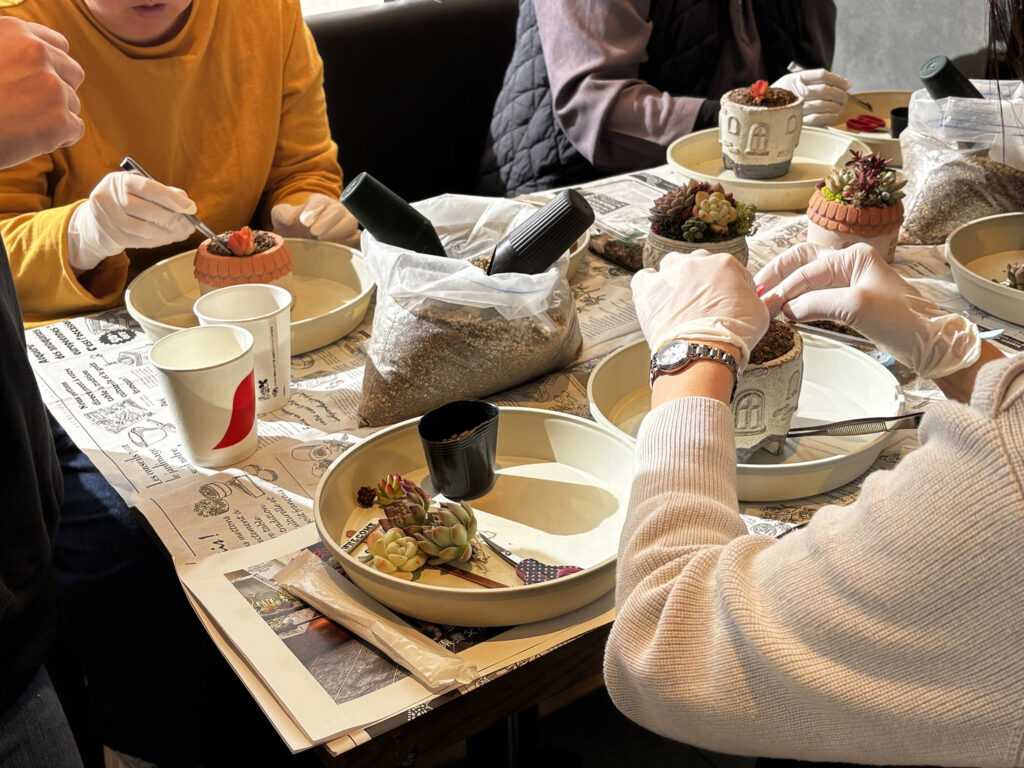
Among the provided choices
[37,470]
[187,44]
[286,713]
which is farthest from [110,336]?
[286,713]

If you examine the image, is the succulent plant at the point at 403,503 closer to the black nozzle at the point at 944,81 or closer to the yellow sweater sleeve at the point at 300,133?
the yellow sweater sleeve at the point at 300,133

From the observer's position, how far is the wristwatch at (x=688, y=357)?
2.83 ft

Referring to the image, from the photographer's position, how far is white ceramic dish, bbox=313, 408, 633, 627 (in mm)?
776

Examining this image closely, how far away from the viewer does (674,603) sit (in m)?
0.68

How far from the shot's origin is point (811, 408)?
1102 millimetres

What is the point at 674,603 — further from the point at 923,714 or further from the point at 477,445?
the point at 477,445

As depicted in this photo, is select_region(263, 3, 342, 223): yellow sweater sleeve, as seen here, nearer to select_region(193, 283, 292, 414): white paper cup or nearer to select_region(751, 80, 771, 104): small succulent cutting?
select_region(193, 283, 292, 414): white paper cup

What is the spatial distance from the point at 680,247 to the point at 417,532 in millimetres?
600

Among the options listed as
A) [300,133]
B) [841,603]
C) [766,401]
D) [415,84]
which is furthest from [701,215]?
[415,84]

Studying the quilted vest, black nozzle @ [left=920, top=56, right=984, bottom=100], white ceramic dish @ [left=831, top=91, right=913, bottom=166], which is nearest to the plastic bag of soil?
black nozzle @ [left=920, top=56, right=984, bottom=100]

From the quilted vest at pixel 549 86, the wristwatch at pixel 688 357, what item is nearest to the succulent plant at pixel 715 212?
the wristwatch at pixel 688 357

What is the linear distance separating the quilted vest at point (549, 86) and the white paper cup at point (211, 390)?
4.59ft

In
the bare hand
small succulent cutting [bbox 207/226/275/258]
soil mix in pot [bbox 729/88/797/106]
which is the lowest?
small succulent cutting [bbox 207/226/275/258]

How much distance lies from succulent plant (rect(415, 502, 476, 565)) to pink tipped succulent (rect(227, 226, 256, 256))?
0.59 m
